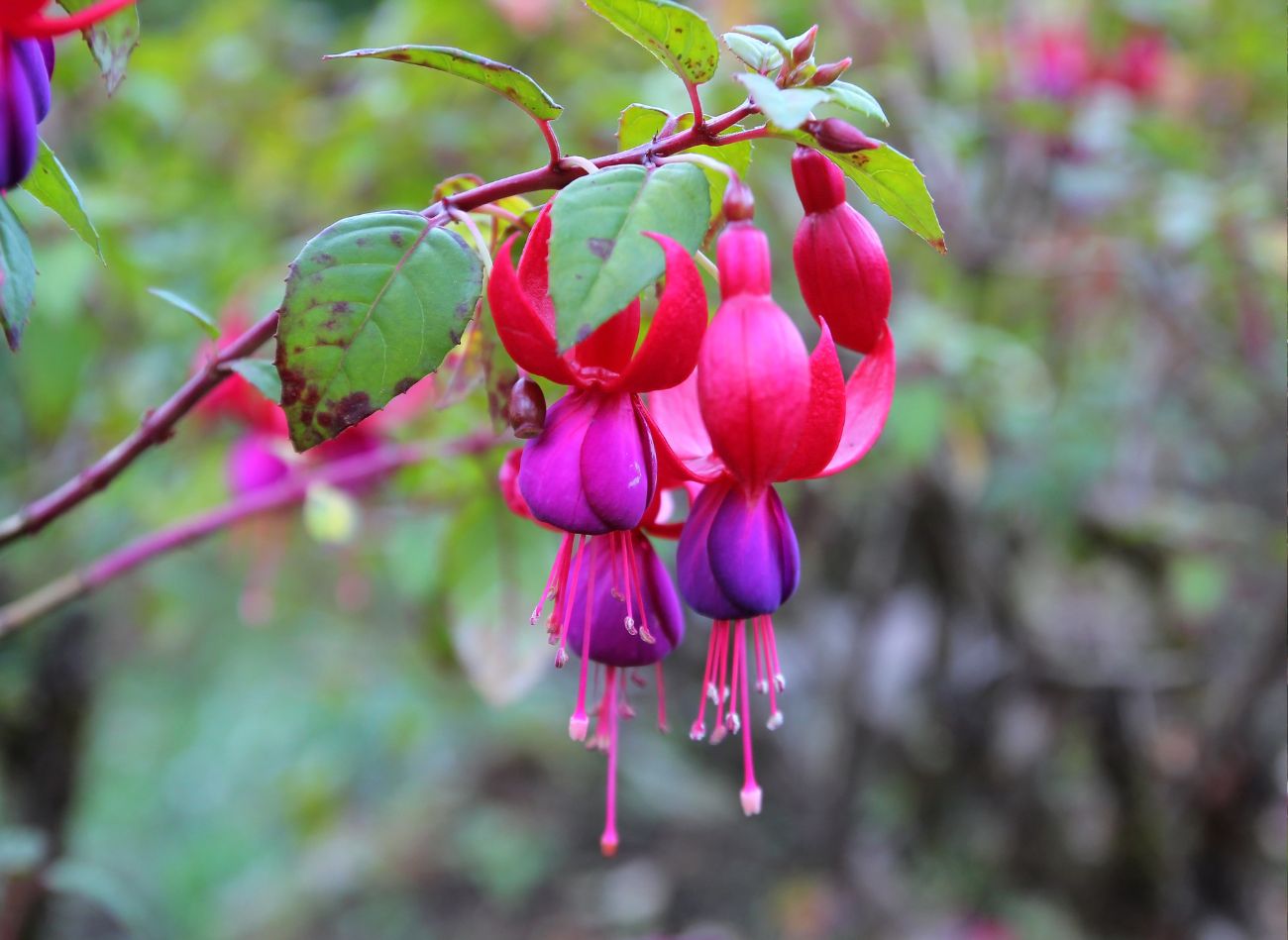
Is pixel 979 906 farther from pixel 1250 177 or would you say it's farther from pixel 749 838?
pixel 1250 177

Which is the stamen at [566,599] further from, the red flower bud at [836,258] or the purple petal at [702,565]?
the red flower bud at [836,258]

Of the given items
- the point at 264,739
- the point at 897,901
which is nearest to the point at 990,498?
the point at 897,901

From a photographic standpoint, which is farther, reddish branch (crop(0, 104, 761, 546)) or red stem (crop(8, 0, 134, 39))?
reddish branch (crop(0, 104, 761, 546))

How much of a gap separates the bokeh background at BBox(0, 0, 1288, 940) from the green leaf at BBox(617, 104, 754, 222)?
422 millimetres

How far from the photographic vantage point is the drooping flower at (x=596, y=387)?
1.27 feet

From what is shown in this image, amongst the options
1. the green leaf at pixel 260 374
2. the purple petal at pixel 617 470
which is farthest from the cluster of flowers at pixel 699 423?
the green leaf at pixel 260 374

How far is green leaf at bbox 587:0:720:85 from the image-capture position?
407 mm

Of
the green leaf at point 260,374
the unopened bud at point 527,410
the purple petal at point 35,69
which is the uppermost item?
the purple petal at point 35,69

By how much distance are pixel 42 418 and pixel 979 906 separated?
2044 millimetres

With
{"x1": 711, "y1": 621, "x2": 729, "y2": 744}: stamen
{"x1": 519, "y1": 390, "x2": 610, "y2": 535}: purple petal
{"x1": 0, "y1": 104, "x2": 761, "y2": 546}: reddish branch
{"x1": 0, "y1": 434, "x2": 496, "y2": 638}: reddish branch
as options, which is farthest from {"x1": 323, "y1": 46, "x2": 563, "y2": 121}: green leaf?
{"x1": 0, "y1": 434, "x2": 496, "y2": 638}: reddish branch

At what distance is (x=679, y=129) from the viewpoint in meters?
0.46

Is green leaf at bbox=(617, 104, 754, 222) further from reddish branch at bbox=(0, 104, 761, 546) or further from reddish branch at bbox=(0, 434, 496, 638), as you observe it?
reddish branch at bbox=(0, 434, 496, 638)

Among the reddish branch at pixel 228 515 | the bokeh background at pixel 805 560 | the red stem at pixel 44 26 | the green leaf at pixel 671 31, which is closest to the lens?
the red stem at pixel 44 26

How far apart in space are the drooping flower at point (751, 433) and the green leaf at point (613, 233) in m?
0.03
